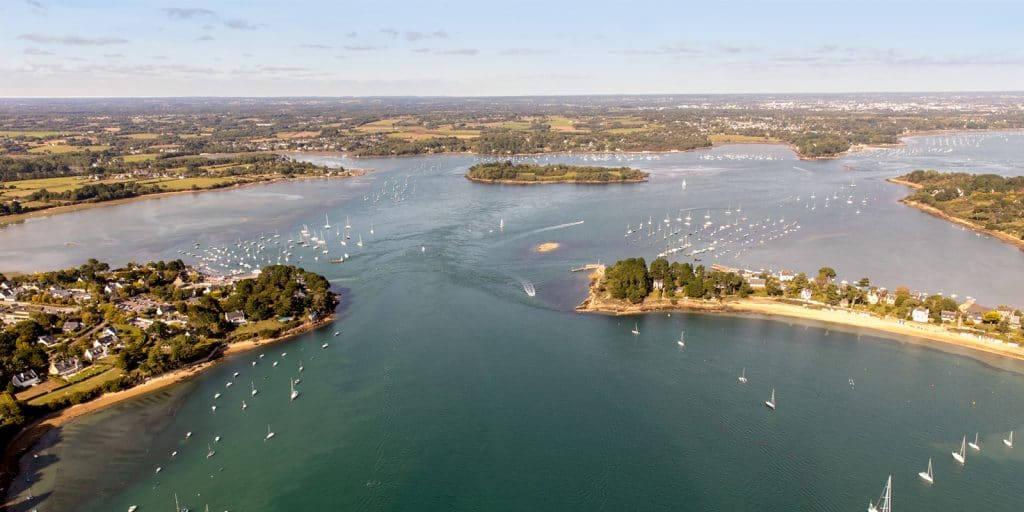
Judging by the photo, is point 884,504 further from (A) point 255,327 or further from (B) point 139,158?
(B) point 139,158

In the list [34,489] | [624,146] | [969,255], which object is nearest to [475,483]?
[34,489]

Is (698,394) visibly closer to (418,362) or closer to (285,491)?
(418,362)

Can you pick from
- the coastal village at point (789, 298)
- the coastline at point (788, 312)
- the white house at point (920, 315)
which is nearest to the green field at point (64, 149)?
the coastline at point (788, 312)

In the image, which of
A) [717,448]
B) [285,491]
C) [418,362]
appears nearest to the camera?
[285,491]

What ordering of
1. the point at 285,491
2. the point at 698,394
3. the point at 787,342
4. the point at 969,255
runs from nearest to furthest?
the point at 285,491 → the point at 698,394 → the point at 787,342 → the point at 969,255

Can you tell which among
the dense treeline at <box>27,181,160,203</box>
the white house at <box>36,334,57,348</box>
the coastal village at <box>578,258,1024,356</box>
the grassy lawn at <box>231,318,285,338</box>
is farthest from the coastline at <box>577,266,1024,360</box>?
the dense treeline at <box>27,181,160,203</box>

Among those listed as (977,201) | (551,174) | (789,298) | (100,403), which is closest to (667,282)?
(789,298)

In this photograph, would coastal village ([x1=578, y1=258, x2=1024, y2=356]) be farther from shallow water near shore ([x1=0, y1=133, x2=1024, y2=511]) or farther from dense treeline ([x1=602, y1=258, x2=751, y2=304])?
shallow water near shore ([x1=0, y1=133, x2=1024, y2=511])

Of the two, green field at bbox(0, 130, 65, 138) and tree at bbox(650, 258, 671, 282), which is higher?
green field at bbox(0, 130, 65, 138)
